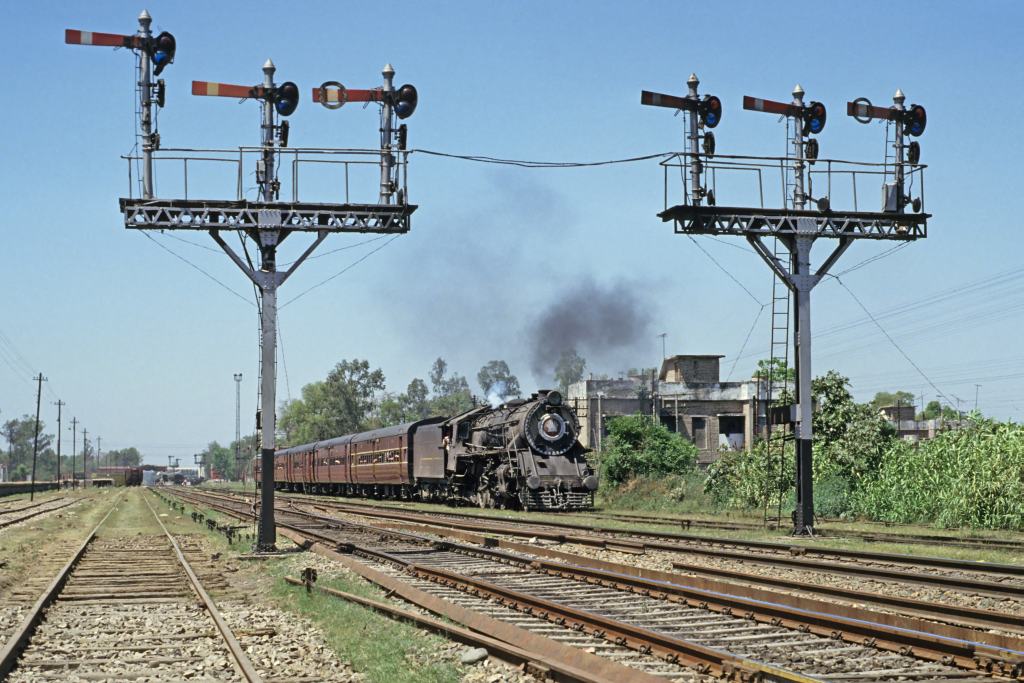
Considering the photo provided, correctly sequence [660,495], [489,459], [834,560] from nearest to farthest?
[834,560], [489,459], [660,495]

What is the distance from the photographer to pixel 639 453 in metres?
38.7

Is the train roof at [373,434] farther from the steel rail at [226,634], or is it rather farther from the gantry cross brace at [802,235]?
the steel rail at [226,634]

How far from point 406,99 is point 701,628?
43.6 feet

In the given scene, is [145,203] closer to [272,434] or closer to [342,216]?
[342,216]

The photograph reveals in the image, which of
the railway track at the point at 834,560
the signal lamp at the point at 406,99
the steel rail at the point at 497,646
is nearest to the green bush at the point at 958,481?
the railway track at the point at 834,560

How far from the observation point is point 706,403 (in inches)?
2507

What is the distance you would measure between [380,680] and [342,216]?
12.5m

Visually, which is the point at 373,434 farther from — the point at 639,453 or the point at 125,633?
the point at 125,633

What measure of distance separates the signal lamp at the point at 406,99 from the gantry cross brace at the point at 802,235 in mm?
5629

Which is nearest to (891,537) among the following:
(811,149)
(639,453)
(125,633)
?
(811,149)

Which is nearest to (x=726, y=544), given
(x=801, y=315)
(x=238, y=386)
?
(x=801, y=315)

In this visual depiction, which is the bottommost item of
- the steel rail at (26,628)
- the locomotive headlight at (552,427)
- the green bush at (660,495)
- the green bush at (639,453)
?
the green bush at (660,495)

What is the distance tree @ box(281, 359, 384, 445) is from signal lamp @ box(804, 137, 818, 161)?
333 ft

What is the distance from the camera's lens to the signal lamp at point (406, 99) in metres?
20.2
